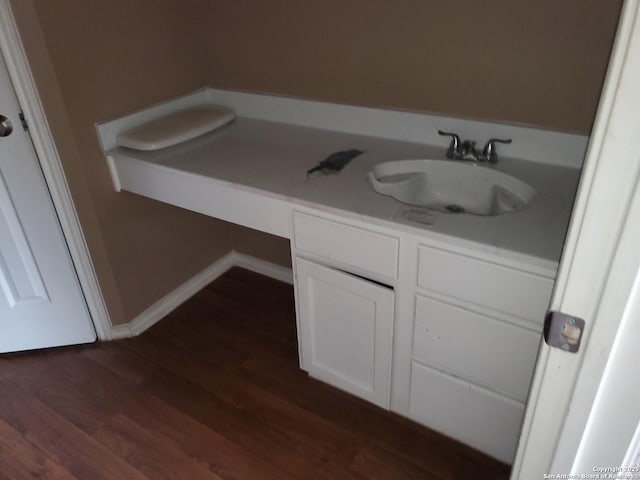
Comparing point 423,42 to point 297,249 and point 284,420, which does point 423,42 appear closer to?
point 297,249

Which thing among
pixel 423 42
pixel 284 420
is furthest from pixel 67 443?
pixel 423 42

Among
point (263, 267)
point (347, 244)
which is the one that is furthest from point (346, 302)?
point (263, 267)

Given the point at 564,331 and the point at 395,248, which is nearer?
the point at 564,331

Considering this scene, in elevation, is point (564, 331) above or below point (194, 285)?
above

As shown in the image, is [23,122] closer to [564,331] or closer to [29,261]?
[29,261]

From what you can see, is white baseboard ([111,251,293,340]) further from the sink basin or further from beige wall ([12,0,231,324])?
the sink basin

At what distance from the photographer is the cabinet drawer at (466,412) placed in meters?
1.47

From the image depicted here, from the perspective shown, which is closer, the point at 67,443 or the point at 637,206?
the point at 637,206

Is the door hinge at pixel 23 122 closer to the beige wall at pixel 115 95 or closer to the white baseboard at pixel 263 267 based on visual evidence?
the beige wall at pixel 115 95

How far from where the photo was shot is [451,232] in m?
1.30

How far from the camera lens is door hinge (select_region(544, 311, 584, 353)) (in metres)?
0.67

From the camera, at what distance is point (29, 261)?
1.95 m

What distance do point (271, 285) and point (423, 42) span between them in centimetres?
135

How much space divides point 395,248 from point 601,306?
79 centimetres
